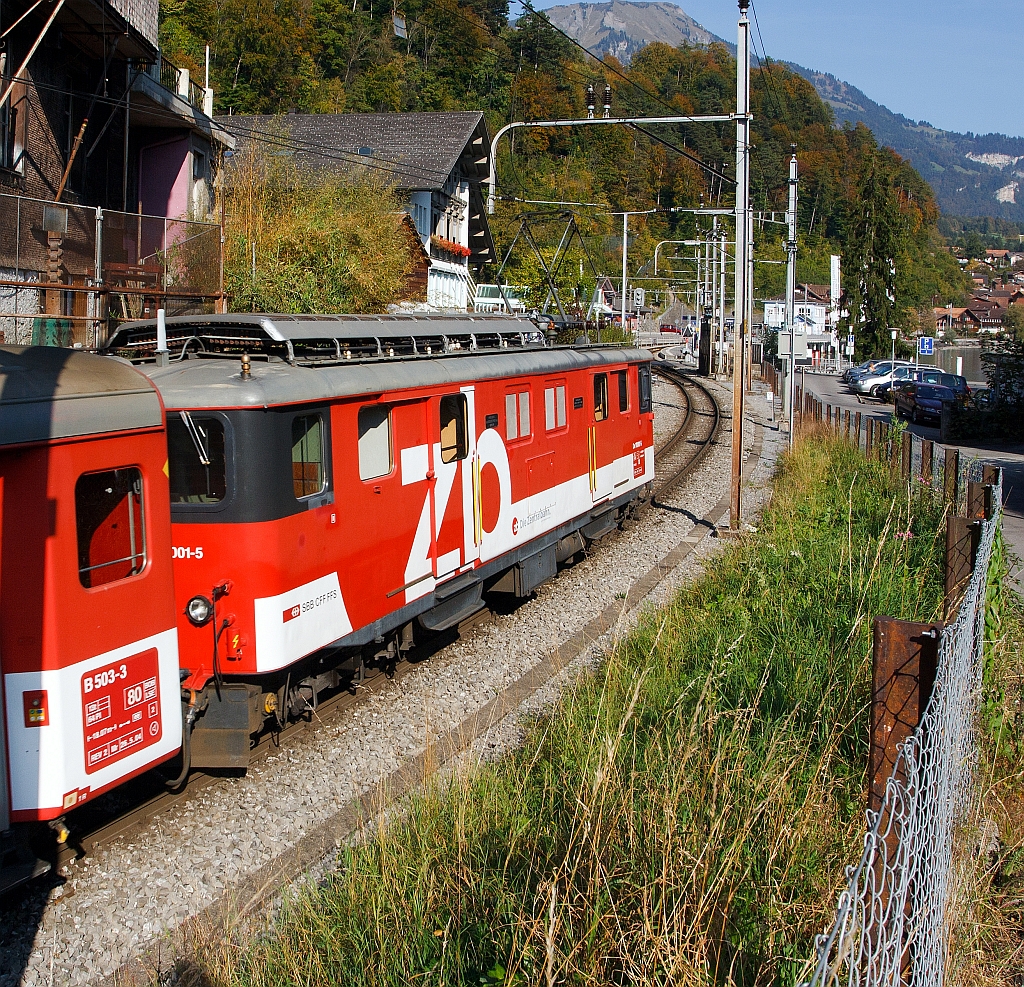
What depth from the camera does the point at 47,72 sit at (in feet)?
58.2

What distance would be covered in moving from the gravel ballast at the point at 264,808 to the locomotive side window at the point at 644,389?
4509 millimetres

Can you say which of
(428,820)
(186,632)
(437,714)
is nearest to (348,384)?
(186,632)

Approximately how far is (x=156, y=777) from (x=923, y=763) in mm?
5643

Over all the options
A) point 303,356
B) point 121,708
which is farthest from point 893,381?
point 121,708

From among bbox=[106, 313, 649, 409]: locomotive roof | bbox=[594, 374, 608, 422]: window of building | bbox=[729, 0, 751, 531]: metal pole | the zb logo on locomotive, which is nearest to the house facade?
bbox=[729, 0, 751, 531]: metal pole

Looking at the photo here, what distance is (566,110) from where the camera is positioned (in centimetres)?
9769

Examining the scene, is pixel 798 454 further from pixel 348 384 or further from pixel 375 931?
pixel 375 931

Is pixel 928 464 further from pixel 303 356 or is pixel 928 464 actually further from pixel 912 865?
pixel 912 865

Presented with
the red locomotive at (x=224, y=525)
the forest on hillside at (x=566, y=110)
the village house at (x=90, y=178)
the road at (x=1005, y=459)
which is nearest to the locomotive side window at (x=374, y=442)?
the red locomotive at (x=224, y=525)

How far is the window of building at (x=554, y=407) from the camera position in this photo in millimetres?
12125

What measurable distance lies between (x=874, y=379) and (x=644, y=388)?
3319 centimetres

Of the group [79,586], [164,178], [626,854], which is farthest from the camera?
[164,178]

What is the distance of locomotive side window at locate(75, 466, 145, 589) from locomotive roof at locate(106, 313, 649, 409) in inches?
39.3

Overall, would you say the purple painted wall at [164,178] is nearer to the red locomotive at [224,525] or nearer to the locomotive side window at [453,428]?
the red locomotive at [224,525]
